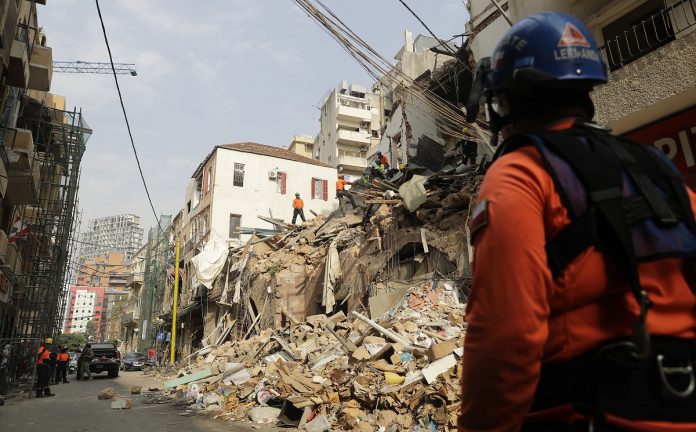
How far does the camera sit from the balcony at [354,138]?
157 feet

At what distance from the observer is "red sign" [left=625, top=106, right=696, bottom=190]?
268 inches

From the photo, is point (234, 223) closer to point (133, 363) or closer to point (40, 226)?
point (133, 363)

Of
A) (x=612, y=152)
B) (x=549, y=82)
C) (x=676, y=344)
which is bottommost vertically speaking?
(x=676, y=344)

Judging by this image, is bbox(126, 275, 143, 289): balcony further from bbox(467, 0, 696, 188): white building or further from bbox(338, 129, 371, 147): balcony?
bbox(467, 0, 696, 188): white building

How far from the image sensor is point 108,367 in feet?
71.9

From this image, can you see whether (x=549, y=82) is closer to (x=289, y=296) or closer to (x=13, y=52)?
(x=13, y=52)

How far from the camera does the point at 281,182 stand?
35406mm

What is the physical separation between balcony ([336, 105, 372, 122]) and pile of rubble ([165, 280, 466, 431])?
37.6m

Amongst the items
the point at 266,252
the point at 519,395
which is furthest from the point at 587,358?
the point at 266,252

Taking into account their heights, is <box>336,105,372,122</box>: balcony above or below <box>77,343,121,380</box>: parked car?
above

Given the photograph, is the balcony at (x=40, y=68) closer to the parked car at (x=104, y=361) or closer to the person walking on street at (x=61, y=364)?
the person walking on street at (x=61, y=364)

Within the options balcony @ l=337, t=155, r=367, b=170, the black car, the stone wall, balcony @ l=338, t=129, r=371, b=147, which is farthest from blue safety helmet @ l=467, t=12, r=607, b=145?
balcony @ l=338, t=129, r=371, b=147

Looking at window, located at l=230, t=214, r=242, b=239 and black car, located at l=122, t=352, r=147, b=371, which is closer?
black car, located at l=122, t=352, r=147, b=371

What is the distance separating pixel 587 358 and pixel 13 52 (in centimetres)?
1514
